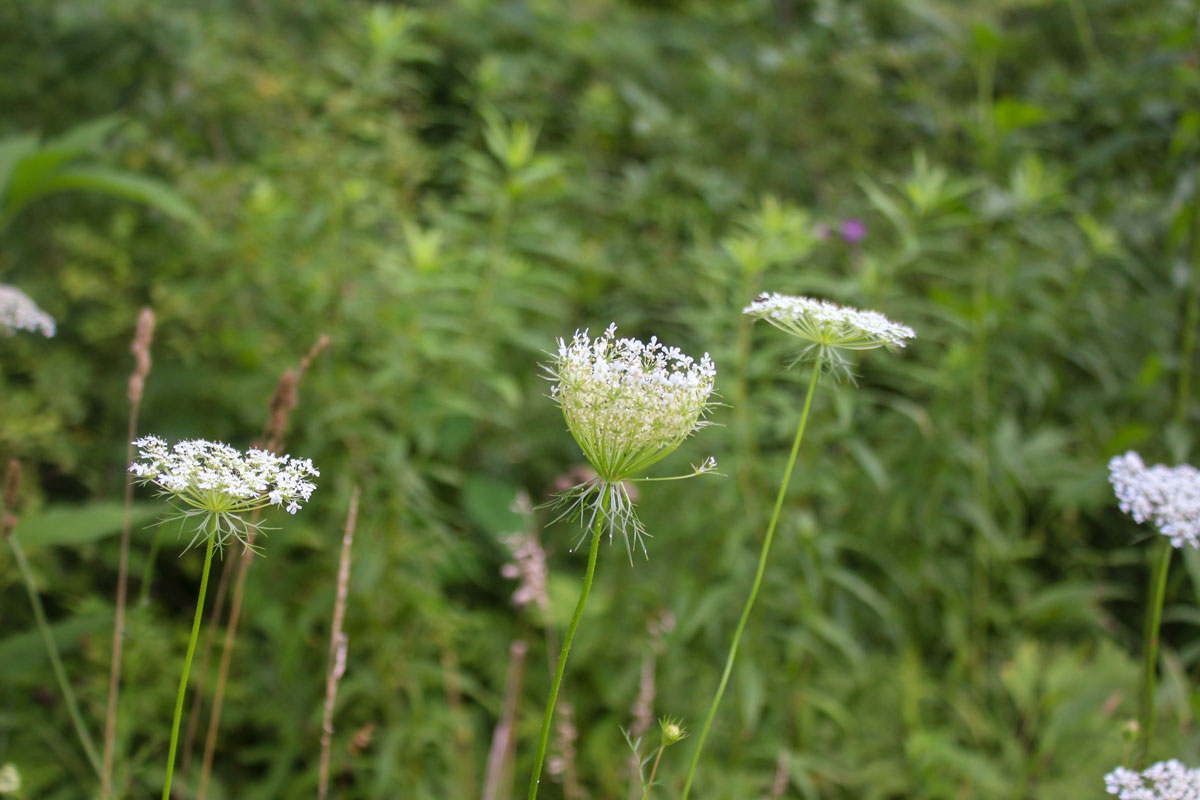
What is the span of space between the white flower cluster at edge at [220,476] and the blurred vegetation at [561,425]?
3.66 ft

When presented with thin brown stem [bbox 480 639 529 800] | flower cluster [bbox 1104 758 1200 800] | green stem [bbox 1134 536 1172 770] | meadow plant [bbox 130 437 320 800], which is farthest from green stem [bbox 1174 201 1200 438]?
meadow plant [bbox 130 437 320 800]

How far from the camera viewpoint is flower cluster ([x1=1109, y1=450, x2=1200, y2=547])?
116 centimetres

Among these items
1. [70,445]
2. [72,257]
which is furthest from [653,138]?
[70,445]

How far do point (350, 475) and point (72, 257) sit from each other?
5.45 feet

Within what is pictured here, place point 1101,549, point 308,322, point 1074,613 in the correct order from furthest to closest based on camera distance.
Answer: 1. point 1101,549
2. point 1074,613
3. point 308,322

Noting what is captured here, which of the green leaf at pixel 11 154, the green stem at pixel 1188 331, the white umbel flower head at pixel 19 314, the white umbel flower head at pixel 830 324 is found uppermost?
the green stem at pixel 1188 331

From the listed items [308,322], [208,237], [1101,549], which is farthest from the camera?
[1101,549]

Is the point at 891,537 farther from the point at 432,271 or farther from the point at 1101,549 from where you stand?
the point at 432,271

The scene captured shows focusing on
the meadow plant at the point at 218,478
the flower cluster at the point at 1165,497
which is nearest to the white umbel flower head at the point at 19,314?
the meadow plant at the point at 218,478

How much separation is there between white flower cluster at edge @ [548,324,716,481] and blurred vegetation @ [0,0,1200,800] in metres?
1.34

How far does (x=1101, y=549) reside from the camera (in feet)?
11.5

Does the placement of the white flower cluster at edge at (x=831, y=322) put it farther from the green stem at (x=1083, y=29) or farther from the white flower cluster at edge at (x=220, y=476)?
the green stem at (x=1083, y=29)

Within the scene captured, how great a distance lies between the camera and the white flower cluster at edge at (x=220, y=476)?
0.84 meters

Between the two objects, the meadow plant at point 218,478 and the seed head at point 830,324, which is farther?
the seed head at point 830,324
